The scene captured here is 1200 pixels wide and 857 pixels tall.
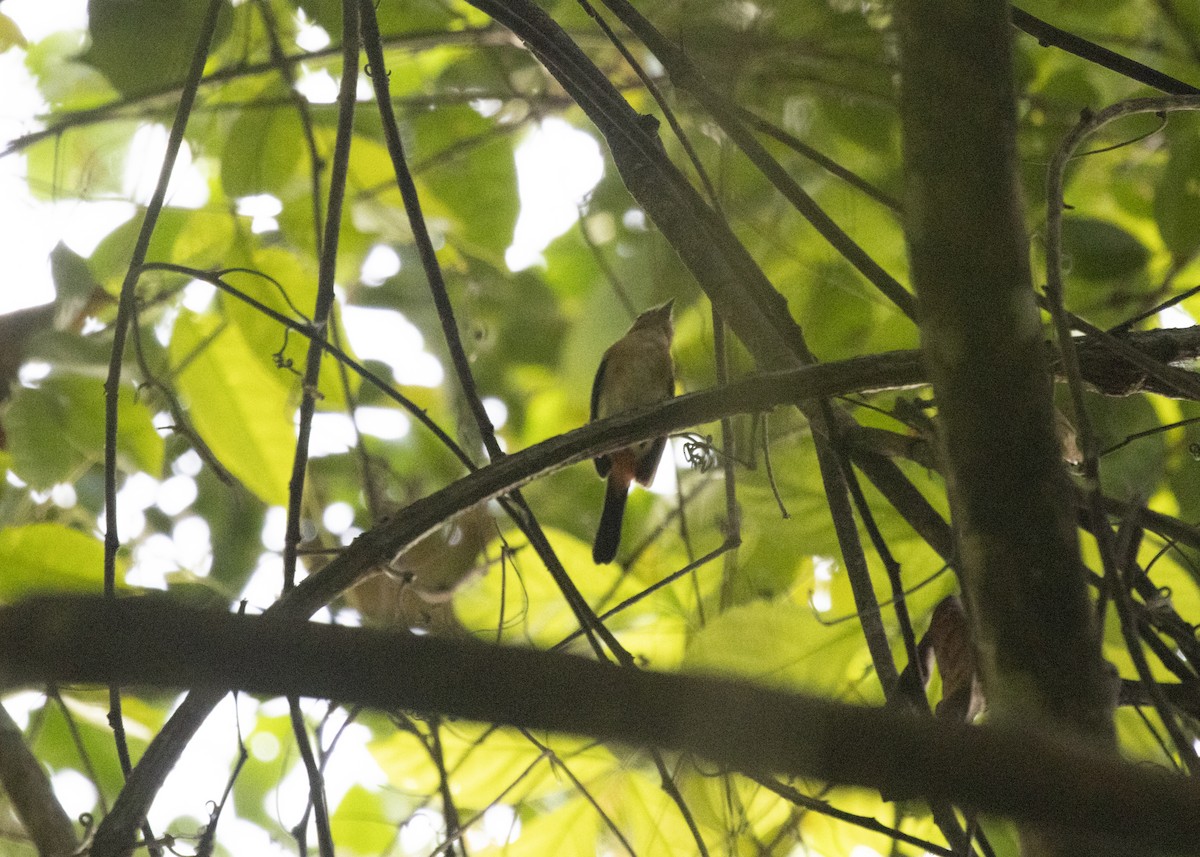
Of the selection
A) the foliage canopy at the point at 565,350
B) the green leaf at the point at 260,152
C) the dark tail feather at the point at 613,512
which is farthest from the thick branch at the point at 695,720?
the dark tail feather at the point at 613,512

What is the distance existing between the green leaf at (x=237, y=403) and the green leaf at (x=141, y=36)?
467 millimetres

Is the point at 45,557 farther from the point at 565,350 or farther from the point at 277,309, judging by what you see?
the point at 565,350

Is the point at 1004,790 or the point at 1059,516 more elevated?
the point at 1059,516

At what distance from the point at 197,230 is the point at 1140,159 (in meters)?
2.35

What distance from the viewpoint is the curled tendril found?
5.51 feet

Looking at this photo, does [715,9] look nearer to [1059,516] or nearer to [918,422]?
[918,422]

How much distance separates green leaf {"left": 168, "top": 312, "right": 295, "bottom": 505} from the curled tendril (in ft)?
2.46

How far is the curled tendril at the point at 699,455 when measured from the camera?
1679mm

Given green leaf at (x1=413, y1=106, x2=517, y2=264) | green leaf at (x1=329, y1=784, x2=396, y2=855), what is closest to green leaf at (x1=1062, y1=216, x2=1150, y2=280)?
green leaf at (x1=413, y1=106, x2=517, y2=264)

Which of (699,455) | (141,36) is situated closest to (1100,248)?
(699,455)

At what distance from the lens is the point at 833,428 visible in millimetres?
1350

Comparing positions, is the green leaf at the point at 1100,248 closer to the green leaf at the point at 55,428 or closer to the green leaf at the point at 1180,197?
the green leaf at the point at 1180,197

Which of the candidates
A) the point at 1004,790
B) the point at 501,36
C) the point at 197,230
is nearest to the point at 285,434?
the point at 197,230

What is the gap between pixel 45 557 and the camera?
1819 millimetres
